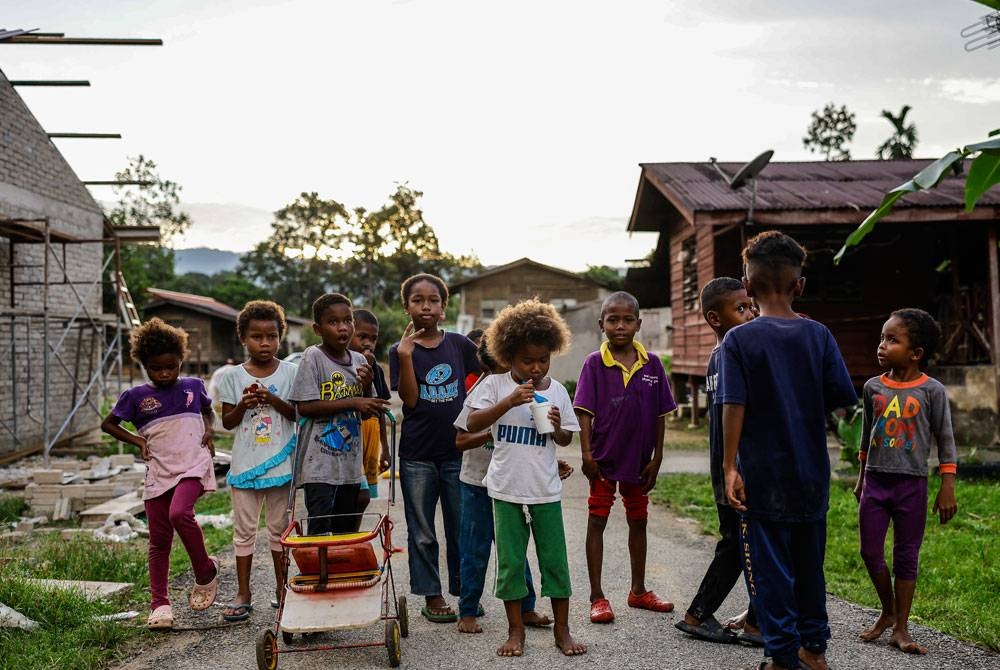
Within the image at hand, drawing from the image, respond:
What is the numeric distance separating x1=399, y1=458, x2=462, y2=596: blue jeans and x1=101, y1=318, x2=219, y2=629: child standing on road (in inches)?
46.2

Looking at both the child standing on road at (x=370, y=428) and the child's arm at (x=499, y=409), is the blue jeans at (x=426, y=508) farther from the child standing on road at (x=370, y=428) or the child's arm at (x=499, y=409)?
the child's arm at (x=499, y=409)

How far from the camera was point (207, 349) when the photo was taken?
44906mm

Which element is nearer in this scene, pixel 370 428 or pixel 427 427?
pixel 427 427

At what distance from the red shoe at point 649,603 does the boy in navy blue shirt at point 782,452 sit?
1.11 m

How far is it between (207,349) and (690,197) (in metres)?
36.2

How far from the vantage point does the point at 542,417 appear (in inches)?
152

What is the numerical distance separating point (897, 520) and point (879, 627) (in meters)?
0.53

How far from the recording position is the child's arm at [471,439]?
162 inches

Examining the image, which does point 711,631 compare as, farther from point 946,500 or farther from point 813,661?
point 946,500

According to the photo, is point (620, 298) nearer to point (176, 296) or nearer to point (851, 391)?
point (851, 391)

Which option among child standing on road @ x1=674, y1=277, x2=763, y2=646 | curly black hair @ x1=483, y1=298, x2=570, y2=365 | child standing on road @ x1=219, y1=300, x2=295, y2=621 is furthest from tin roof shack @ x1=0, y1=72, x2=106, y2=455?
child standing on road @ x1=674, y1=277, x2=763, y2=646

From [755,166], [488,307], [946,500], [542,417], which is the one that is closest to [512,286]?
[488,307]

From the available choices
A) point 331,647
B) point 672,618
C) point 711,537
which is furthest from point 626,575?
point 331,647

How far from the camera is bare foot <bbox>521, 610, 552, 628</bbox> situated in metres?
4.39
